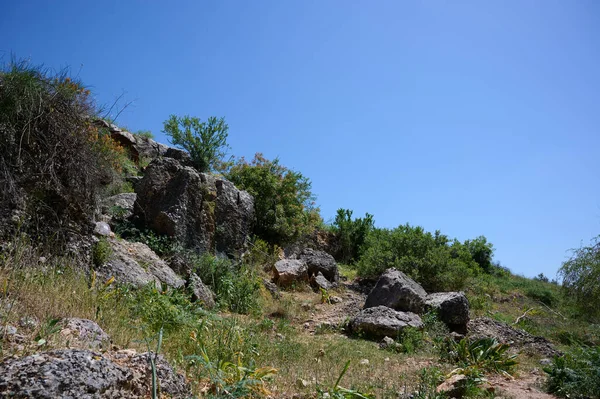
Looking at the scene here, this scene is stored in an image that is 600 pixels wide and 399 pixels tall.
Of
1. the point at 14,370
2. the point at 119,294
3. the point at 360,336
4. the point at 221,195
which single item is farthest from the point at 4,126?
the point at 360,336

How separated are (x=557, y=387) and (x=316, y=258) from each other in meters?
9.13

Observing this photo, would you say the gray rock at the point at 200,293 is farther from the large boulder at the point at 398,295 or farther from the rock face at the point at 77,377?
the rock face at the point at 77,377

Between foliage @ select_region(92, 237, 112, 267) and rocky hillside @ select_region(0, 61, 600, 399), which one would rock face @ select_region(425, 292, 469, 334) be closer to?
rocky hillside @ select_region(0, 61, 600, 399)

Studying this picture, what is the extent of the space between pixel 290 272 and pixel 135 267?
5721 millimetres

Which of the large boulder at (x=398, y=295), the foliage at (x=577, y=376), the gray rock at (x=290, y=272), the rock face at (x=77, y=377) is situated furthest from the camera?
the gray rock at (x=290, y=272)

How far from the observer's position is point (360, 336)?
27.7ft

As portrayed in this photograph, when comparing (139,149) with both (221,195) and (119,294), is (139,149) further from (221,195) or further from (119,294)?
(119,294)

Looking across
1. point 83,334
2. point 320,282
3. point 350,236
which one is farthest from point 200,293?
point 350,236

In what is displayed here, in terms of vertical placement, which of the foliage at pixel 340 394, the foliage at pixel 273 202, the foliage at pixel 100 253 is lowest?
the foliage at pixel 340 394

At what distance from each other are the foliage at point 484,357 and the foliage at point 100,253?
534 cm

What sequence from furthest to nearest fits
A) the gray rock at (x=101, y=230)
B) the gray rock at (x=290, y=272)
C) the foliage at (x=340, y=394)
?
the gray rock at (x=290, y=272) → the gray rock at (x=101, y=230) → the foliage at (x=340, y=394)

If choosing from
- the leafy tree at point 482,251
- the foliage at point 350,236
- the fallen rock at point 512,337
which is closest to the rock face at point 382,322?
the fallen rock at point 512,337

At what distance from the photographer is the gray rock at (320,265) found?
1351 cm

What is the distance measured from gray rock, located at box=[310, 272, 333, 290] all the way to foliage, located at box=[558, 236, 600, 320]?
658cm
